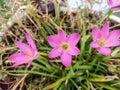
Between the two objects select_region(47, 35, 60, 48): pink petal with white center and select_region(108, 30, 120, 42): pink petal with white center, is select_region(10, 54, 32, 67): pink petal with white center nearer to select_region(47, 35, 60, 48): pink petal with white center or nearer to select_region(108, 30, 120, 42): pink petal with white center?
select_region(47, 35, 60, 48): pink petal with white center

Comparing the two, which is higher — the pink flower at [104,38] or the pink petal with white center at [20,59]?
the pink flower at [104,38]

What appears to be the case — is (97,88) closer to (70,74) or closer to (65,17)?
(70,74)

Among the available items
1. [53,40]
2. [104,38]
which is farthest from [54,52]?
[104,38]

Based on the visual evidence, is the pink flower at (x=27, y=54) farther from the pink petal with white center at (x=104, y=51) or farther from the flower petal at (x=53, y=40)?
the pink petal with white center at (x=104, y=51)

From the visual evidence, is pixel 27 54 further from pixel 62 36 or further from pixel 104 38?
pixel 104 38

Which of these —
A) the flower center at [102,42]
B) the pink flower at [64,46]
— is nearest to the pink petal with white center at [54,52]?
the pink flower at [64,46]
